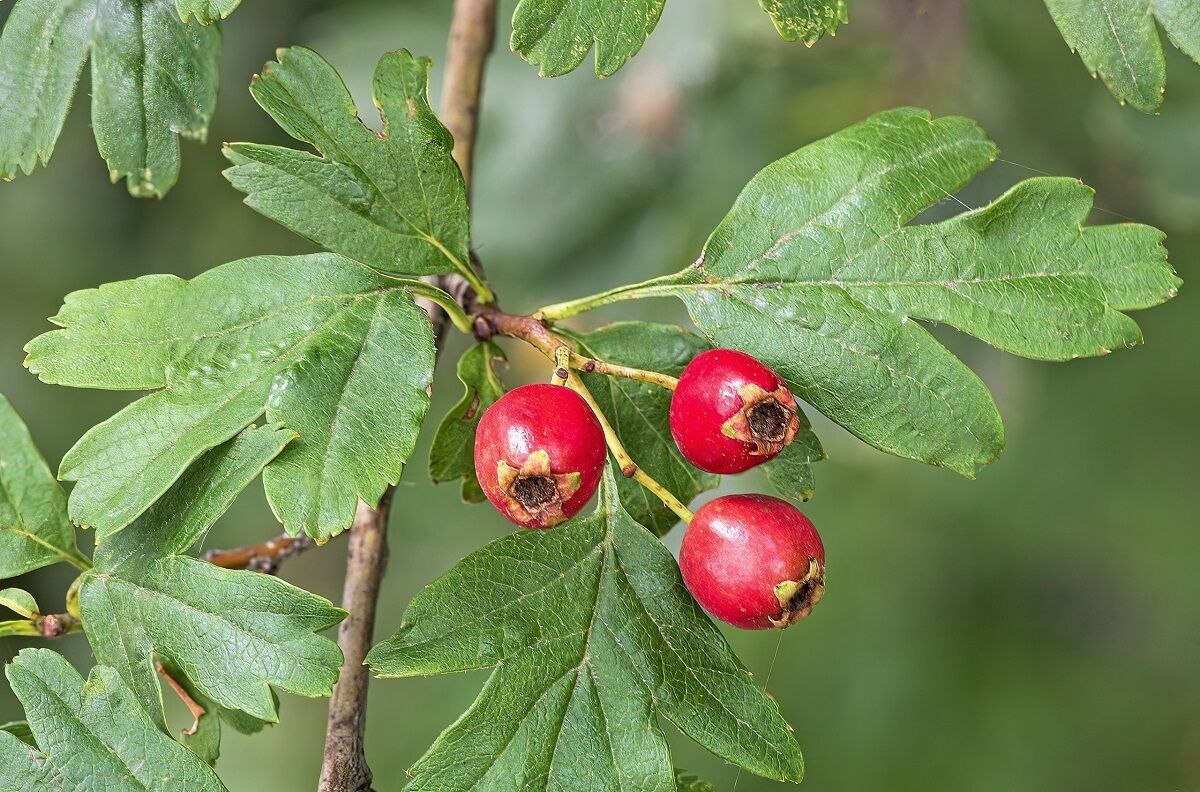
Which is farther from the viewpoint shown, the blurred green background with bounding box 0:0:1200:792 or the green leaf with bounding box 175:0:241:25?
the blurred green background with bounding box 0:0:1200:792

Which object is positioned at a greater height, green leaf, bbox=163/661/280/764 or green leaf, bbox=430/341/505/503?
green leaf, bbox=430/341/505/503

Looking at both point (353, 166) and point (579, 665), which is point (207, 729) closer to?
point (579, 665)

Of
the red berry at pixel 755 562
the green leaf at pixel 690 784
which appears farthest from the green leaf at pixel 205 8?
the green leaf at pixel 690 784

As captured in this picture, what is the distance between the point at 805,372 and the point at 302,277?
22.7 inches

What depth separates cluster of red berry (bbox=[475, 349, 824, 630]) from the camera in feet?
3.48

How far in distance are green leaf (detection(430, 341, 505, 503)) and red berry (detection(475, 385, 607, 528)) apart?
20cm

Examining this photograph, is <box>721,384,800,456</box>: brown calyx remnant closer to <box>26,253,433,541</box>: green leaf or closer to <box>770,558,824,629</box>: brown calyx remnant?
<box>770,558,824,629</box>: brown calyx remnant

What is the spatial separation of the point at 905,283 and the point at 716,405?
0.30 meters

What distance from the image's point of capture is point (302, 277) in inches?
47.2

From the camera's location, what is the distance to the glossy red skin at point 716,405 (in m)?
1.07

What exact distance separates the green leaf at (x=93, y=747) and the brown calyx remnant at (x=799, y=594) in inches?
25.4

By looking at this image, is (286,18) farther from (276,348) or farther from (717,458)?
(717,458)

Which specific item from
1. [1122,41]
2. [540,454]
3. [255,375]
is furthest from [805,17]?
[255,375]

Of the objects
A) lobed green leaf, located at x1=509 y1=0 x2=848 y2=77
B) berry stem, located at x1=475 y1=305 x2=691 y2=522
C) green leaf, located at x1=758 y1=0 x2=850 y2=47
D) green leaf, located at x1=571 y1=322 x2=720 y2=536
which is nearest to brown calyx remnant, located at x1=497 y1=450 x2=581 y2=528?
berry stem, located at x1=475 y1=305 x2=691 y2=522
